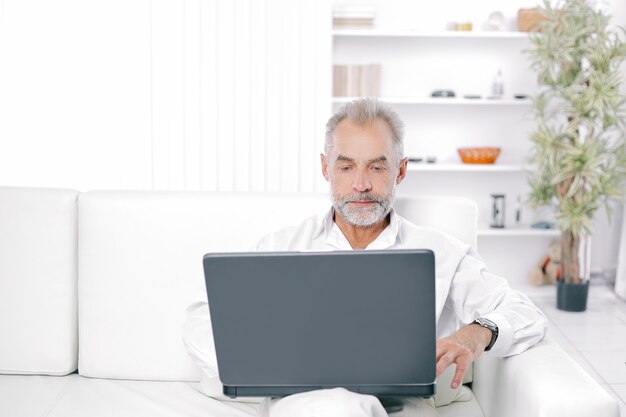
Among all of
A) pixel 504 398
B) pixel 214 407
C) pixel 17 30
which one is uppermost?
pixel 17 30

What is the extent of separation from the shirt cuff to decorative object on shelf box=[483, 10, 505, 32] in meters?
3.33

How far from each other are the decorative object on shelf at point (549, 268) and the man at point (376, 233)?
9.98ft

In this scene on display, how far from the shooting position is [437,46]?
482cm

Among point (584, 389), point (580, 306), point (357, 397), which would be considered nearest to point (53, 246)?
point (357, 397)

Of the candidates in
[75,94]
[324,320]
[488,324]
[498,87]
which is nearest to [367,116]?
[488,324]

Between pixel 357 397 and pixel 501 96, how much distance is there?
3.64 m

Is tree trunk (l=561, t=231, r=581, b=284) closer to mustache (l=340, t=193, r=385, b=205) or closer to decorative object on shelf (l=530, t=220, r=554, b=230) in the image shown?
decorative object on shelf (l=530, t=220, r=554, b=230)

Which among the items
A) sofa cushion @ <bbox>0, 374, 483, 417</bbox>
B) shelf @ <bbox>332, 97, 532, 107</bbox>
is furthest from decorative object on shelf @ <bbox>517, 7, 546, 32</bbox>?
sofa cushion @ <bbox>0, 374, 483, 417</bbox>

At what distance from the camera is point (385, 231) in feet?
6.51

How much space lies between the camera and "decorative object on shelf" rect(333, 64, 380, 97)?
4.62m

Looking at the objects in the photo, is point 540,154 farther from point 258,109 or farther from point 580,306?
point 258,109

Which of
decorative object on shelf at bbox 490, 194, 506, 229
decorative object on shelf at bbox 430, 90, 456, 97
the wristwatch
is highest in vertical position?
decorative object on shelf at bbox 430, 90, 456, 97

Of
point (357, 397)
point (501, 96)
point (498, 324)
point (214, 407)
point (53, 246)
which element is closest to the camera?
point (357, 397)

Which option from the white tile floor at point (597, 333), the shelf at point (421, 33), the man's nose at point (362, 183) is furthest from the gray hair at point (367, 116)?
the shelf at point (421, 33)
